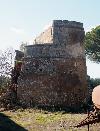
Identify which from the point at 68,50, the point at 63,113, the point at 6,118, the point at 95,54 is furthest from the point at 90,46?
the point at 6,118

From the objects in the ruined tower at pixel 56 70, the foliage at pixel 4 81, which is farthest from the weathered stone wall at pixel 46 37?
the foliage at pixel 4 81

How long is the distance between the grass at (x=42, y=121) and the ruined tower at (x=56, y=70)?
190 centimetres

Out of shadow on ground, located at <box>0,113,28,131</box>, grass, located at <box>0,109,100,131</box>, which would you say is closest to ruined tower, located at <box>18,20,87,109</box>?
grass, located at <box>0,109,100,131</box>

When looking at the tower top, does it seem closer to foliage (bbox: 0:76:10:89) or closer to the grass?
foliage (bbox: 0:76:10:89)

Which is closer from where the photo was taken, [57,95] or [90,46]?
[57,95]

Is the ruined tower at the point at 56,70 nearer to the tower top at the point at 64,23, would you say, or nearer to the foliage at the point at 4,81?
the tower top at the point at 64,23

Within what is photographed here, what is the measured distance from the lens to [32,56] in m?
18.5

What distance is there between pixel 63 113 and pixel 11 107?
→ 3820 millimetres

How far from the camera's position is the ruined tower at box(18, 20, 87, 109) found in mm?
17625

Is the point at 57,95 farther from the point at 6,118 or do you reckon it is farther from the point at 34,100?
the point at 6,118

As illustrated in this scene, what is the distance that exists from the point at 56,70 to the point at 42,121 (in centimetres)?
531

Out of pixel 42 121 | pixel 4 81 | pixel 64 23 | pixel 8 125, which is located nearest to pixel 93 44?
pixel 4 81

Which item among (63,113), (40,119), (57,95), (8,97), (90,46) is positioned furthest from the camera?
(90,46)

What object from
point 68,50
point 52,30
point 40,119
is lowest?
point 40,119
